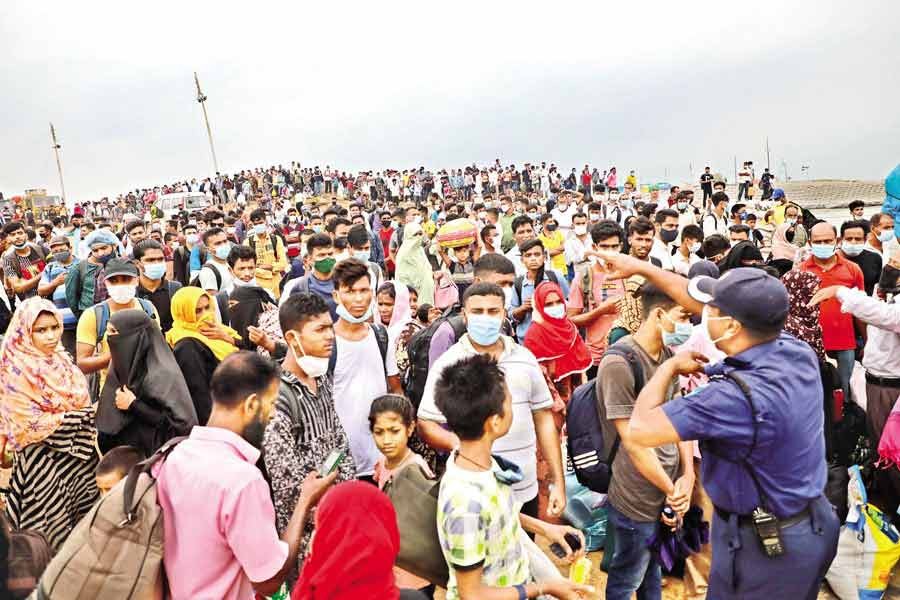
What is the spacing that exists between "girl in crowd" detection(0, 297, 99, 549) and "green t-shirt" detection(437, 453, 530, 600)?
8.51 ft

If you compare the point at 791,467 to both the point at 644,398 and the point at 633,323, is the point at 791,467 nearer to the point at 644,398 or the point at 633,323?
the point at 644,398

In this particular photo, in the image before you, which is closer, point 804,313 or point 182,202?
point 804,313

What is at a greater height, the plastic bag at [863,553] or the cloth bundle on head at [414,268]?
the cloth bundle on head at [414,268]

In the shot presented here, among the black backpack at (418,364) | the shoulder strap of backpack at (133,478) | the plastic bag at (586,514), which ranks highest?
the shoulder strap of backpack at (133,478)

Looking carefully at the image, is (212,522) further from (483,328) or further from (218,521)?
(483,328)

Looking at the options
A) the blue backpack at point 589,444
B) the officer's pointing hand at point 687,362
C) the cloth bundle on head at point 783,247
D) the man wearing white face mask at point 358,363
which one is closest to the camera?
the officer's pointing hand at point 687,362

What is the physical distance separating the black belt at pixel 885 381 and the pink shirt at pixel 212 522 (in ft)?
12.5

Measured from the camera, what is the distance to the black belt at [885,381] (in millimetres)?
4070

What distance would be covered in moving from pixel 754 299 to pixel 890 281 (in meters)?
2.74

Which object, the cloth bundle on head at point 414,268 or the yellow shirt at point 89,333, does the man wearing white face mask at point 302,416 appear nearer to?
the yellow shirt at point 89,333

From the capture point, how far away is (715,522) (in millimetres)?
2539

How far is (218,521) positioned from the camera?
6.79 ft

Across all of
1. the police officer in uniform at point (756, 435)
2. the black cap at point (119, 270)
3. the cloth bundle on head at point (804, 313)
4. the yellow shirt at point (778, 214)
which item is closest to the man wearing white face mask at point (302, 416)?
the police officer in uniform at point (756, 435)

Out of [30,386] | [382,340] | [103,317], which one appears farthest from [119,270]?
[382,340]
